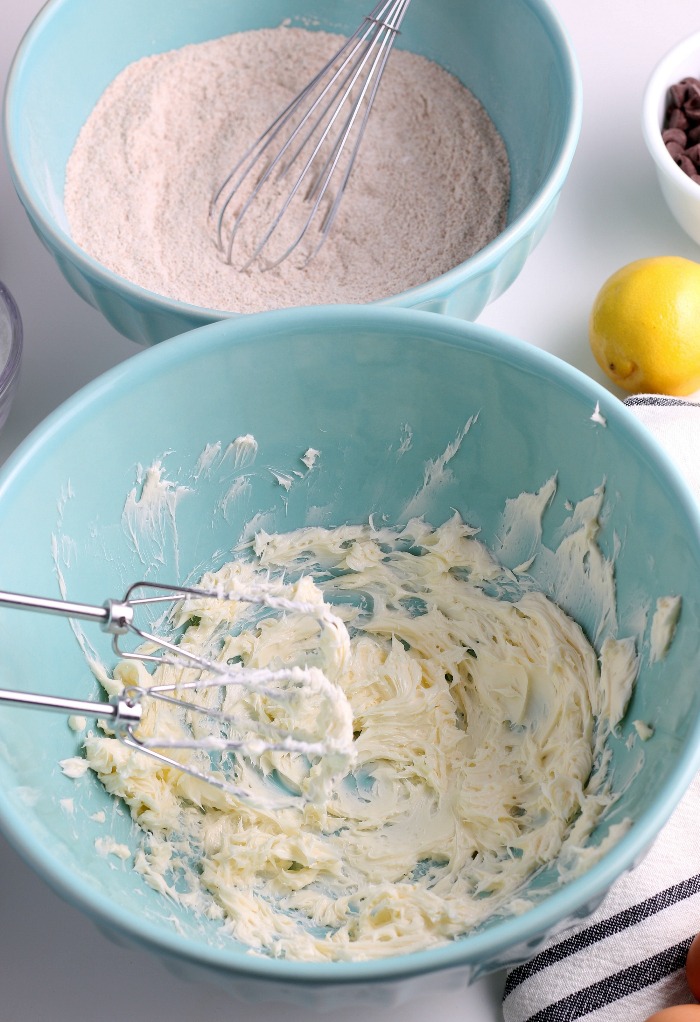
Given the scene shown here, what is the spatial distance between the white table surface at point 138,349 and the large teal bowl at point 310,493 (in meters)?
0.14

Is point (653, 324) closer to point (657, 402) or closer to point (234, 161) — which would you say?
point (657, 402)

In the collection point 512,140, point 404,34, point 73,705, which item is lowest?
point 73,705

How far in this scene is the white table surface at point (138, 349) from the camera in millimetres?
939

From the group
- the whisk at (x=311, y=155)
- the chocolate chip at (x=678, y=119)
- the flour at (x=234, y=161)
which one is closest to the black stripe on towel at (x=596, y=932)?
the flour at (x=234, y=161)

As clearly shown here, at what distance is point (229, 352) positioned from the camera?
97 centimetres

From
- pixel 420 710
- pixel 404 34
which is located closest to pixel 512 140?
pixel 404 34

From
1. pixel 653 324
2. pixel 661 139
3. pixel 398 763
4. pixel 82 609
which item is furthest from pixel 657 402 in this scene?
pixel 82 609

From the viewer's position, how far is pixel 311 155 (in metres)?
1.32

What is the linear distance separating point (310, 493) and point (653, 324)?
1.42 feet

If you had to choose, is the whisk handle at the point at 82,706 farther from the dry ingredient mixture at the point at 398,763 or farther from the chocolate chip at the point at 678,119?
the chocolate chip at the point at 678,119

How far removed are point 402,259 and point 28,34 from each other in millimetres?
523

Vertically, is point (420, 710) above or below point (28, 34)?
below

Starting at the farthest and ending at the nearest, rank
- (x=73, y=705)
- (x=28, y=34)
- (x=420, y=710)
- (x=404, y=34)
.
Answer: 1. (x=404, y=34)
2. (x=28, y=34)
3. (x=420, y=710)
4. (x=73, y=705)

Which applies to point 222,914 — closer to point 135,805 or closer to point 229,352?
point 135,805
